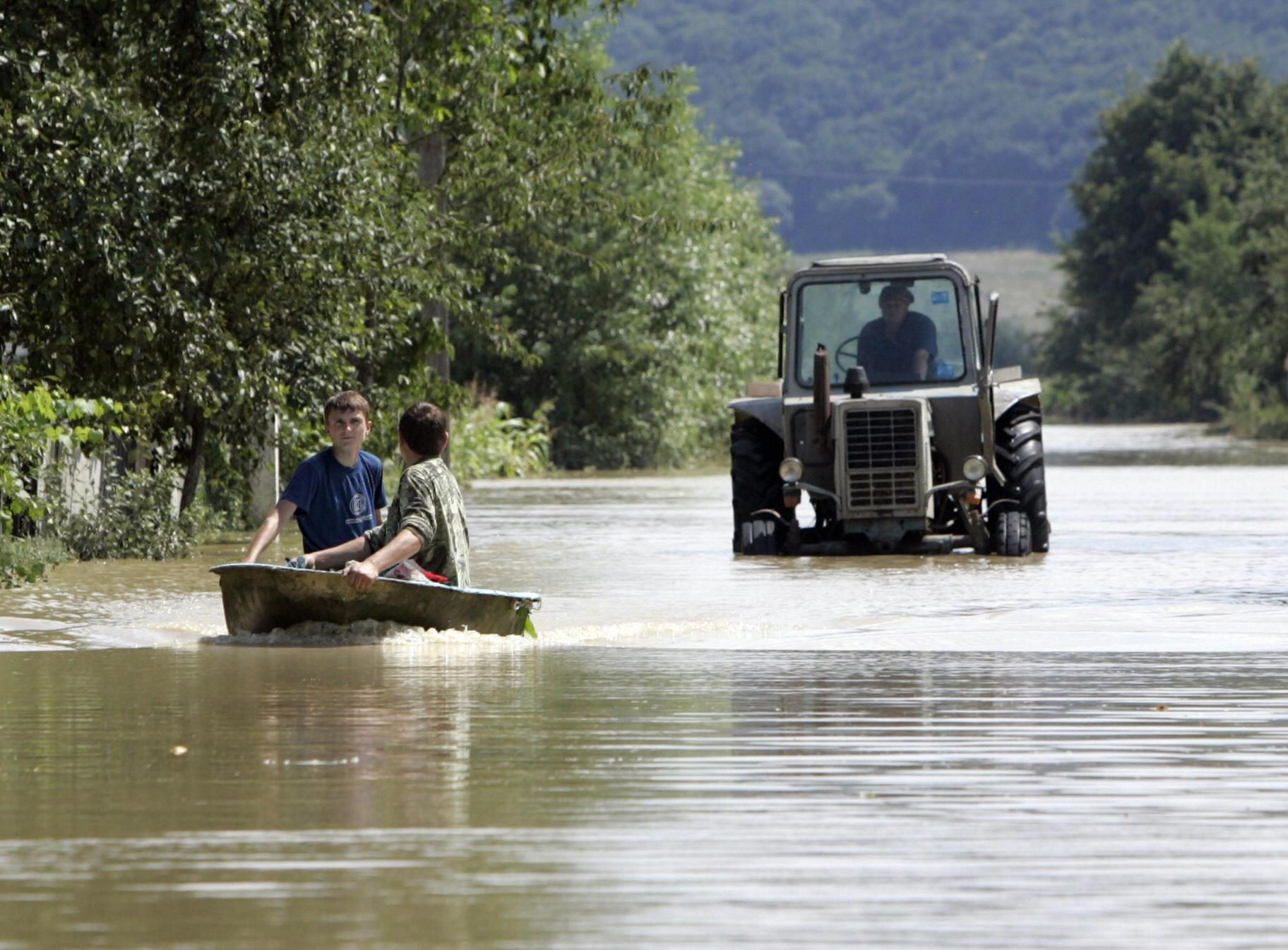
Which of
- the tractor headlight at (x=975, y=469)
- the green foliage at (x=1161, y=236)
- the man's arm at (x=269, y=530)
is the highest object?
the green foliage at (x=1161, y=236)

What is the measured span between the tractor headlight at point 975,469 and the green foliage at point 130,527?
19.4ft

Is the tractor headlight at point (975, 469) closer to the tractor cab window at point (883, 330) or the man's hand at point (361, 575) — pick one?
the tractor cab window at point (883, 330)

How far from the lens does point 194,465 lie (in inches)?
805

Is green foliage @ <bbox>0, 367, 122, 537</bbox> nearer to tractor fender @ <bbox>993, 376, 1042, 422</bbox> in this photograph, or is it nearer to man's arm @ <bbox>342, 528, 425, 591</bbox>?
man's arm @ <bbox>342, 528, 425, 591</bbox>

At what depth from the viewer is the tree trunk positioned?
66.4 ft

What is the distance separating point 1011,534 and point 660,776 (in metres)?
12.6

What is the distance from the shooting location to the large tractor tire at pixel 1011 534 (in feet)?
64.6

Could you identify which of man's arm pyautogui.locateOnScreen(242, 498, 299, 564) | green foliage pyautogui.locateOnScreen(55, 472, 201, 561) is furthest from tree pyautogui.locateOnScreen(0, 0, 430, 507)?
man's arm pyautogui.locateOnScreen(242, 498, 299, 564)

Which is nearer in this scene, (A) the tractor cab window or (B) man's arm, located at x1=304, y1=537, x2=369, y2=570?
(B) man's arm, located at x1=304, y1=537, x2=369, y2=570

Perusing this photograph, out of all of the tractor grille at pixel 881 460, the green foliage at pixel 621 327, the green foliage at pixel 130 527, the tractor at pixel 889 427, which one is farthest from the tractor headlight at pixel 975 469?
the green foliage at pixel 621 327

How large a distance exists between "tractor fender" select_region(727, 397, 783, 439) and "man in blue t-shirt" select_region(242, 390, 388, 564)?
8.04 metres

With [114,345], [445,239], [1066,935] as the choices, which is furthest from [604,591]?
[1066,935]

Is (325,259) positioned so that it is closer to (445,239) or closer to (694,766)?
(445,239)

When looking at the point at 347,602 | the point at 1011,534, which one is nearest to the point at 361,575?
the point at 347,602
